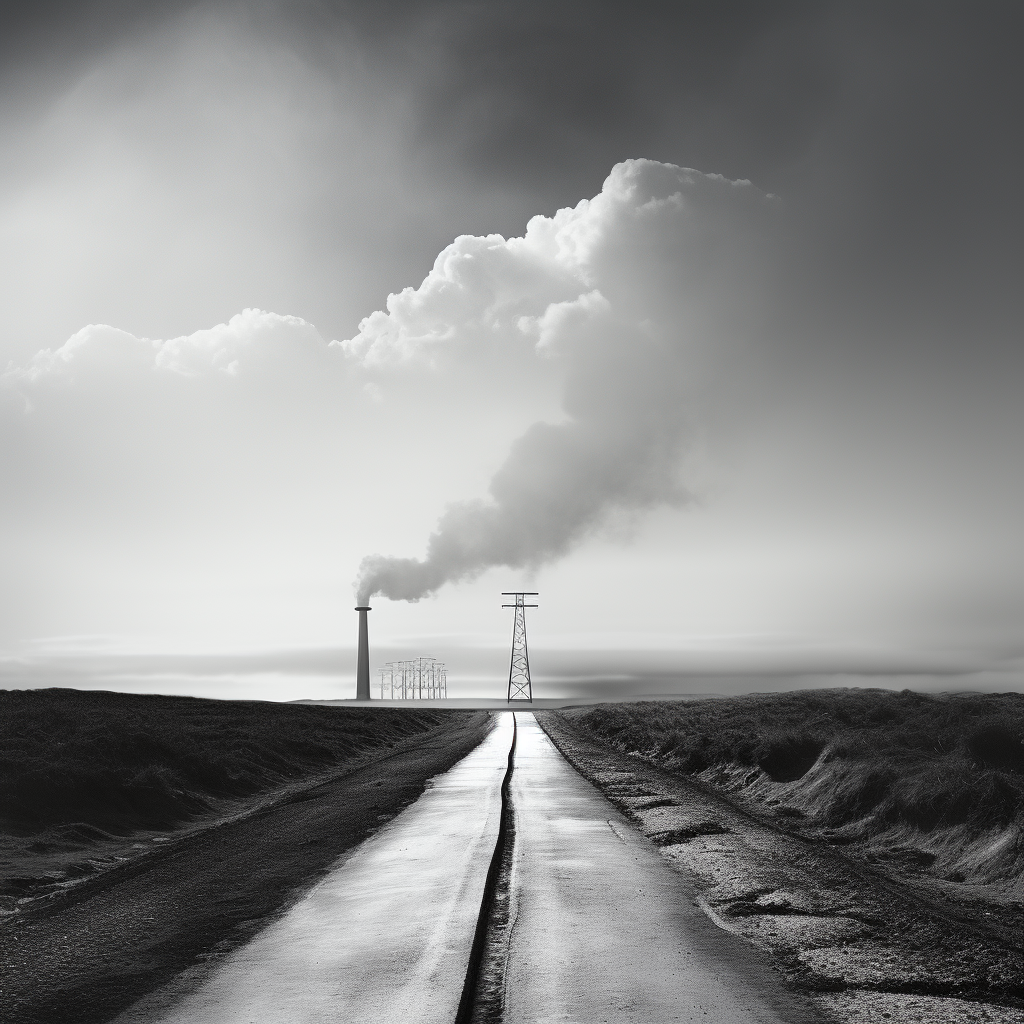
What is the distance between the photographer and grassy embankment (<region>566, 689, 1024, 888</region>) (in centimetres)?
1329

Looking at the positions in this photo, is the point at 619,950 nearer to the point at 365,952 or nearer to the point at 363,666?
the point at 365,952

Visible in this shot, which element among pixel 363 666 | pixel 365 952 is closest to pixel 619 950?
pixel 365 952

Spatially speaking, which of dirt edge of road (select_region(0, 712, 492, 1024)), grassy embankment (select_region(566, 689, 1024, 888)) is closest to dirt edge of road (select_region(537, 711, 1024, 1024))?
grassy embankment (select_region(566, 689, 1024, 888))

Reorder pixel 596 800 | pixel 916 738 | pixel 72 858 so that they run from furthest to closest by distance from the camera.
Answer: pixel 916 738
pixel 596 800
pixel 72 858

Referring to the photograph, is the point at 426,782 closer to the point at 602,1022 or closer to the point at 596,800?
the point at 596,800

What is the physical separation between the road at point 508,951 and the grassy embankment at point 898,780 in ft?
15.7

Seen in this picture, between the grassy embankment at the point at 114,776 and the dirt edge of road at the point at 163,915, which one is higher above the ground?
the dirt edge of road at the point at 163,915

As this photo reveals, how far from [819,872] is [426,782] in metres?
12.3

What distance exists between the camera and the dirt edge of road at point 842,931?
20.9ft

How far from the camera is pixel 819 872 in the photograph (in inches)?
432

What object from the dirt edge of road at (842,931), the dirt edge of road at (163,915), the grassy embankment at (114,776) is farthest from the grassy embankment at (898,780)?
the grassy embankment at (114,776)

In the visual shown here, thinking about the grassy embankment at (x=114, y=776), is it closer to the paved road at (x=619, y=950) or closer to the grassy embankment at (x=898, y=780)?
the paved road at (x=619, y=950)

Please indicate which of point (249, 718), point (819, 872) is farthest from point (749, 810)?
point (249, 718)

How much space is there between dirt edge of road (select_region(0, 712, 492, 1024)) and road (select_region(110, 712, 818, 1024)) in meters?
0.37
